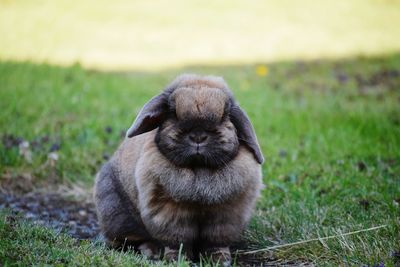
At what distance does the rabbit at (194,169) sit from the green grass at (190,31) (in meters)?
5.82

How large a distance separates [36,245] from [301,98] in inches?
217

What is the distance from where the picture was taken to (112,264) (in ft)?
10.7

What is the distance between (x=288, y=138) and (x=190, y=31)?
807 cm

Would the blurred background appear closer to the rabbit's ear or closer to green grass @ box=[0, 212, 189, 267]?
green grass @ box=[0, 212, 189, 267]

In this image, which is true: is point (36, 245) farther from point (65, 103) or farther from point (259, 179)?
point (65, 103)

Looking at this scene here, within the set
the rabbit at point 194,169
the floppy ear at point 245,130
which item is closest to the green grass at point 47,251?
the rabbit at point 194,169

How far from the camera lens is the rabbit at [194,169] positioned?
139 inches

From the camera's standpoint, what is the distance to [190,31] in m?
14.0

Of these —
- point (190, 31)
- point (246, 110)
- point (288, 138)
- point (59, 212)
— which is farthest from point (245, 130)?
point (190, 31)

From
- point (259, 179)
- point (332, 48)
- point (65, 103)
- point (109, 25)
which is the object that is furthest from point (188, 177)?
point (109, 25)

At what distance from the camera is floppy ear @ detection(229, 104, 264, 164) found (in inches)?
148

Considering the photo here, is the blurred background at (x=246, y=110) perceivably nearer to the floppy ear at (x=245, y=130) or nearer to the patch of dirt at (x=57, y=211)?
the patch of dirt at (x=57, y=211)

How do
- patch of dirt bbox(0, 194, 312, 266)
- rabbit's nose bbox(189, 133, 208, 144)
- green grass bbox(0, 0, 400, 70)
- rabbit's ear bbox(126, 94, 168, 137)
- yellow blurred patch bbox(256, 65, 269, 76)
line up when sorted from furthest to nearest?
green grass bbox(0, 0, 400, 70)
yellow blurred patch bbox(256, 65, 269, 76)
patch of dirt bbox(0, 194, 312, 266)
rabbit's ear bbox(126, 94, 168, 137)
rabbit's nose bbox(189, 133, 208, 144)

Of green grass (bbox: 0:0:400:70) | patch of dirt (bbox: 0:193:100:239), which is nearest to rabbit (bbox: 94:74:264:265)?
patch of dirt (bbox: 0:193:100:239)
